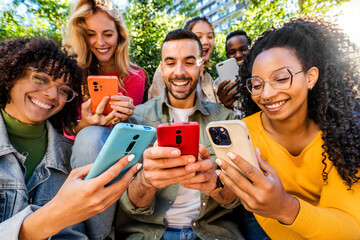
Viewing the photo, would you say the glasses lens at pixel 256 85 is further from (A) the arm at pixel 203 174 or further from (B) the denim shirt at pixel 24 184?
(B) the denim shirt at pixel 24 184

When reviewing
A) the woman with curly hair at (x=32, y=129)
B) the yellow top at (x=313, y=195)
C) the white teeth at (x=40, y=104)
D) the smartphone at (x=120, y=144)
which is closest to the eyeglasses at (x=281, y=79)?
the yellow top at (x=313, y=195)

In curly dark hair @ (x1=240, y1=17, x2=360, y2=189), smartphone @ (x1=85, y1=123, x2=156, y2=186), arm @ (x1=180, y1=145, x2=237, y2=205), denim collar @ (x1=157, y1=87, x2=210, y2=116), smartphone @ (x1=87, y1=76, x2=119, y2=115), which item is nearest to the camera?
smartphone @ (x1=85, y1=123, x2=156, y2=186)

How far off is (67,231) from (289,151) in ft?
6.98

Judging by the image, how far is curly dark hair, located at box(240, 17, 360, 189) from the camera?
6.54 ft

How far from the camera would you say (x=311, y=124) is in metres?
2.34

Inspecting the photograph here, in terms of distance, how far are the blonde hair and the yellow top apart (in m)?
2.56

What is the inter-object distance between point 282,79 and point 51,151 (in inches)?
93.3

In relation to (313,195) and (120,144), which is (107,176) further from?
(313,195)

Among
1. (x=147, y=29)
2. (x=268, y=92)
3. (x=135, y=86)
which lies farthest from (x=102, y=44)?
(x=147, y=29)

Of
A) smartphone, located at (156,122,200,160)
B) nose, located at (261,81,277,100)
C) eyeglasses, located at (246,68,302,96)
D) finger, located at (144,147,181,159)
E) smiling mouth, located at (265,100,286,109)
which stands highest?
eyeglasses, located at (246,68,302,96)

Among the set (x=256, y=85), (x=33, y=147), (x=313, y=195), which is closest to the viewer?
(x=313, y=195)

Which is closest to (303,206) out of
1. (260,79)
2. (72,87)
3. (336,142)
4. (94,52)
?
(336,142)

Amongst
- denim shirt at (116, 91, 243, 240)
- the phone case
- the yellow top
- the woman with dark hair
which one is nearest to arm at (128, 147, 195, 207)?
denim shirt at (116, 91, 243, 240)

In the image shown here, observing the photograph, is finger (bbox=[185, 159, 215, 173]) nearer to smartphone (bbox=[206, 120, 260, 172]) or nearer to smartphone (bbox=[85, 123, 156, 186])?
smartphone (bbox=[206, 120, 260, 172])
